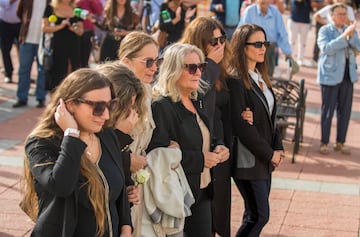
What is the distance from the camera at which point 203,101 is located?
5633mm

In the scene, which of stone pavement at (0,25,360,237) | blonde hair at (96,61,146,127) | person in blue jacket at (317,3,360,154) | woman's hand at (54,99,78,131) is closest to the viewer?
woman's hand at (54,99,78,131)

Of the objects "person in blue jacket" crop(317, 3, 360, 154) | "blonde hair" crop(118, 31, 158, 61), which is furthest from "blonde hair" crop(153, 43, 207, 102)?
"person in blue jacket" crop(317, 3, 360, 154)

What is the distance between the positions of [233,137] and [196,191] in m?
0.94

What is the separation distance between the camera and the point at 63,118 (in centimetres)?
390

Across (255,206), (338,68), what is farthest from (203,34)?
(338,68)

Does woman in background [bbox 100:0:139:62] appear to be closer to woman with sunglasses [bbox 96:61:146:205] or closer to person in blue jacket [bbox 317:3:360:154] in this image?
person in blue jacket [bbox 317:3:360:154]

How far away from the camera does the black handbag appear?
605 cm

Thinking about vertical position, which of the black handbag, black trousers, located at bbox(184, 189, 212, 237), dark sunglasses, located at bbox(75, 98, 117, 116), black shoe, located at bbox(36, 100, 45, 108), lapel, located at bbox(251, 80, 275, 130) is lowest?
black shoe, located at bbox(36, 100, 45, 108)

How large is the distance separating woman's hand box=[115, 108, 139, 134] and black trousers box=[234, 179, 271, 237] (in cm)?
170

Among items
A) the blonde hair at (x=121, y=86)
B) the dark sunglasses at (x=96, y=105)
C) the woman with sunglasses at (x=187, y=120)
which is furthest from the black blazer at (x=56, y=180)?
the woman with sunglasses at (x=187, y=120)

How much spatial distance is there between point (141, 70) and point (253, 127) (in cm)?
115

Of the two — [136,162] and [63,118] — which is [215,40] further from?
[63,118]

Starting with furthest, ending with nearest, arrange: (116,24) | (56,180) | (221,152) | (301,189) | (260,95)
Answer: (116,24)
(301,189)
(260,95)
(221,152)
(56,180)

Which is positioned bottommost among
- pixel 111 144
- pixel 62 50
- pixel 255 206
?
pixel 255 206
